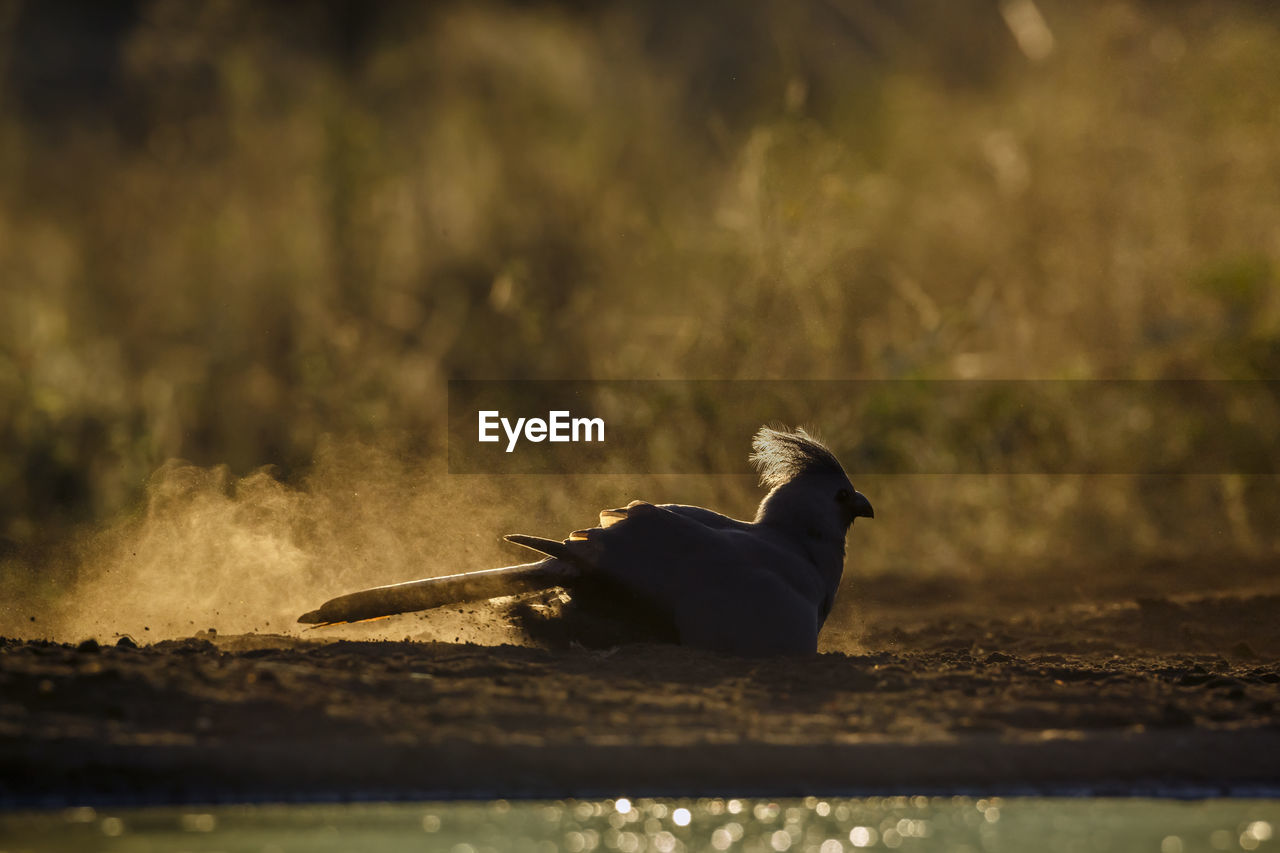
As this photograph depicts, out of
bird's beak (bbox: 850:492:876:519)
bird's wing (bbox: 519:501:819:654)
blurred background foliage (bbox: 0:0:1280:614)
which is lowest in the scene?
bird's wing (bbox: 519:501:819:654)

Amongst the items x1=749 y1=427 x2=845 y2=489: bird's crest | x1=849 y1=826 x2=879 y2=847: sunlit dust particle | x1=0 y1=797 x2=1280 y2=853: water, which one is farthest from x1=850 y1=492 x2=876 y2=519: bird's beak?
x1=849 y1=826 x2=879 y2=847: sunlit dust particle

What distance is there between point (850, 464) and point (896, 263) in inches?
91.3

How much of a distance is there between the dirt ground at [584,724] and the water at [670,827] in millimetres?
96

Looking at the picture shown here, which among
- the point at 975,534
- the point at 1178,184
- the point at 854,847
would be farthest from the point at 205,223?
the point at 854,847

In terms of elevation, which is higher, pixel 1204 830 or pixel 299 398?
pixel 299 398

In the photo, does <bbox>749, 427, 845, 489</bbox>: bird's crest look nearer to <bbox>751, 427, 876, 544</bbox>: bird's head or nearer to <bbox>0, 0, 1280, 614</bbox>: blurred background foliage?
<bbox>751, 427, 876, 544</bbox>: bird's head

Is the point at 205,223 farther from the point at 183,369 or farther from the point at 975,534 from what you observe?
the point at 975,534

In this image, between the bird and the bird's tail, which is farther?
the bird's tail

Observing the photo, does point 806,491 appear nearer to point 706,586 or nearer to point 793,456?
point 793,456

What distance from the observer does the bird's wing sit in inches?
225

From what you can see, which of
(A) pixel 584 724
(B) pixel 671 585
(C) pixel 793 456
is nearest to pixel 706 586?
(B) pixel 671 585

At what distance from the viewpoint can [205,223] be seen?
12.0 meters

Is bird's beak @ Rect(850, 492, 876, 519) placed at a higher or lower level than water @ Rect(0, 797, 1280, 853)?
higher

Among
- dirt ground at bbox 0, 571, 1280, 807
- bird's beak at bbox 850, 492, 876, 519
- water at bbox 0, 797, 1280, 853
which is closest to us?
water at bbox 0, 797, 1280, 853
